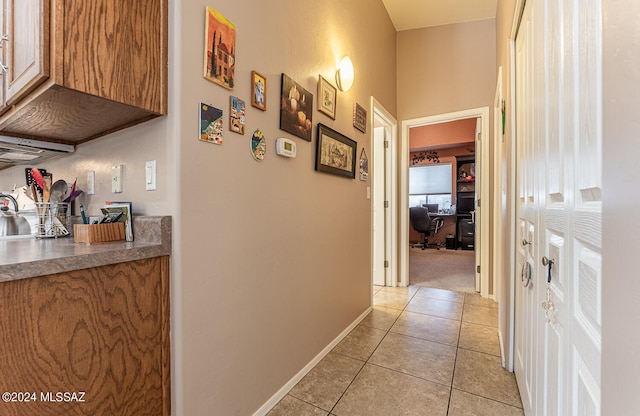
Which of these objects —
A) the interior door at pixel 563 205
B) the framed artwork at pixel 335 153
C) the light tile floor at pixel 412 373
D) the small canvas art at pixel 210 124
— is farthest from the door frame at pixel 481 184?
the small canvas art at pixel 210 124

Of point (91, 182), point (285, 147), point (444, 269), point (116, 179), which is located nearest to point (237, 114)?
point (285, 147)

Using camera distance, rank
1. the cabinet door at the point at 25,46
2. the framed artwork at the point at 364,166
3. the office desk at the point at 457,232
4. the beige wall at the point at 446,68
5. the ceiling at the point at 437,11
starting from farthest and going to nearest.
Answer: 1. the office desk at the point at 457,232
2. the beige wall at the point at 446,68
3. the ceiling at the point at 437,11
4. the framed artwork at the point at 364,166
5. the cabinet door at the point at 25,46

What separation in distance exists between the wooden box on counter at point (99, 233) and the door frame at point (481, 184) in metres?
3.02

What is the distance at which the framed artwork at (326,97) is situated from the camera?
1853 mm

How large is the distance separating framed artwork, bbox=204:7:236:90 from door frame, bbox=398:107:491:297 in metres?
2.70

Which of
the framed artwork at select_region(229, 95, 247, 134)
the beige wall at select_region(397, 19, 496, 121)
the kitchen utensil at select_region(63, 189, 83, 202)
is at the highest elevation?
the beige wall at select_region(397, 19, 496, 121)

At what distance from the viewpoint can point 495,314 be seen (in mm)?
2623

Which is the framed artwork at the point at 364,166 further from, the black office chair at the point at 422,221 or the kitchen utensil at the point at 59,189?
the black office chair at the point at 422,221

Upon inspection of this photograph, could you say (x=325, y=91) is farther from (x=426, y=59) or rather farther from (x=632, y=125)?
(x=426, y=59)

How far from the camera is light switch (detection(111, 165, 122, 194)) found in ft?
3.92

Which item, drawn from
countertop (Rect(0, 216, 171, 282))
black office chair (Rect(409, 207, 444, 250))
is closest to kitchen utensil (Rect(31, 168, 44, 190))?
countertop (Rect(0, 216, 171, 282))

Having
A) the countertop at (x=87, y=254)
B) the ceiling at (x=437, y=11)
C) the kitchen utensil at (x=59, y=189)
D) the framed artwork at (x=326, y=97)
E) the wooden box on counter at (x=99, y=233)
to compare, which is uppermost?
the ceiling at (x=437, y=11)

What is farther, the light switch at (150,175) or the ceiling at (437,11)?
the ceiling at (437,11)

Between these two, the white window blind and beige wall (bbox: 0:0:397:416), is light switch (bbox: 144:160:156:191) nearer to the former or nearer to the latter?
beige wall (bbox: 0:0:397:416)
